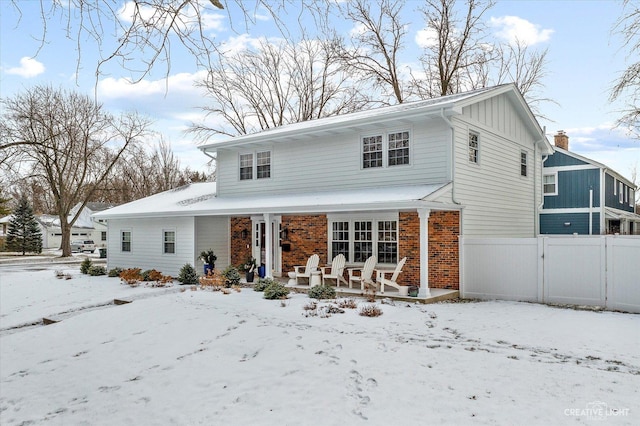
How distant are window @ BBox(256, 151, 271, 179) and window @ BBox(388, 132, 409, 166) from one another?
4830 millimetres

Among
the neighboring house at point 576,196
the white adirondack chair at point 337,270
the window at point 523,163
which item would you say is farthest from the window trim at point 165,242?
the neighboring house at point 576,196

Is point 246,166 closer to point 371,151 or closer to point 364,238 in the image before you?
point 371,151

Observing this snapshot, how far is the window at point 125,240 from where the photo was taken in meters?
19.3

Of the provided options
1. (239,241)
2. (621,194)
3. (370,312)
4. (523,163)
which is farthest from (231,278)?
(621,194)

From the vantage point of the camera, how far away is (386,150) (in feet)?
44.2

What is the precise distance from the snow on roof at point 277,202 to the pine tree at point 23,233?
24695mm

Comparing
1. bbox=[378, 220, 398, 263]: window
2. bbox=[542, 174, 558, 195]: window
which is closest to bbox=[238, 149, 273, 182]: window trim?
bbox=[378, 220, 398, 263]: window

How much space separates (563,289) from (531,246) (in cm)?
121

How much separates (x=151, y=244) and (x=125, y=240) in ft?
6.40

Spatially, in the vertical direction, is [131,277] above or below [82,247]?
above

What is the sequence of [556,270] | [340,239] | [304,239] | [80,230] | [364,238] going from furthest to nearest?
[80,230]
[304,239]
[340,239]
[364,238]
[556,270]

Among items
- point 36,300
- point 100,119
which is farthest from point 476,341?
point 100,119

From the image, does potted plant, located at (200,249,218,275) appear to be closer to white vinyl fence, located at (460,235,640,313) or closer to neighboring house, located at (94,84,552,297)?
neighboring house, located at (94,84,552,297)

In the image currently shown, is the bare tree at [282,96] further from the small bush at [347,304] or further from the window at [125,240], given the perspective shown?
the small bush at [347,304]
